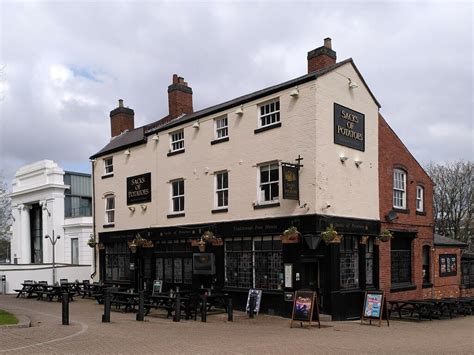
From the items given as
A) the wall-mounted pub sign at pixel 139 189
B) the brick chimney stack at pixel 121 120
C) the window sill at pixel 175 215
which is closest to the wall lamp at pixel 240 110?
the window sill at pixel 175 215

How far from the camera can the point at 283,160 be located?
64.8 feet

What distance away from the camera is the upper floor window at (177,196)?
24656 mm

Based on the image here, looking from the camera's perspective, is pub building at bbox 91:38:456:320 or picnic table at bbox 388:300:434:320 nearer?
pub building at bbox 91:38:456:320

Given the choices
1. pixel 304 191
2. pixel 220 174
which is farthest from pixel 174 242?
pixel 304 191

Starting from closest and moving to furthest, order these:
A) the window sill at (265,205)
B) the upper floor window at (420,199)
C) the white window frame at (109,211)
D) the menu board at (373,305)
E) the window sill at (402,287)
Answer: the menu board at (373,305) → the window sill at (265,205) → the window sill at (402,287) → the upper floor window at (420,199) → the white window frame at (109,211)

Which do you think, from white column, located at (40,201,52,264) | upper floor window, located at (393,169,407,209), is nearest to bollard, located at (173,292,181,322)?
upper floor window, located at (393,169,407,209)

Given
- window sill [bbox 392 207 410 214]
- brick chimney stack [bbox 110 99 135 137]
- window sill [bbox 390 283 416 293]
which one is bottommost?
window sill [bbox 390 283 416 293]

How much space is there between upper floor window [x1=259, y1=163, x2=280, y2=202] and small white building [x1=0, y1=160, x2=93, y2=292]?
69.5ft

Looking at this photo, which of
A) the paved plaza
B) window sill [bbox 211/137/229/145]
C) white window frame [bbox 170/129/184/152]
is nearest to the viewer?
the paved plaza

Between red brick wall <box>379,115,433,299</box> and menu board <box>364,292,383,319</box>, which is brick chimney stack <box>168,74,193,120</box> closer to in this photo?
red brick wall <box>379,115,433,299</box>

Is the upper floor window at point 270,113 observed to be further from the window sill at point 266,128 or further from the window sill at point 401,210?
the window sill at point 401,210

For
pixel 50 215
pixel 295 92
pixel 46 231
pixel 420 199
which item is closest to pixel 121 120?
pixel 50 215

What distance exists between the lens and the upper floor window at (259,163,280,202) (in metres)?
20.1

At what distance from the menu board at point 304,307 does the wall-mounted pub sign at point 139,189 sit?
37.2ft
